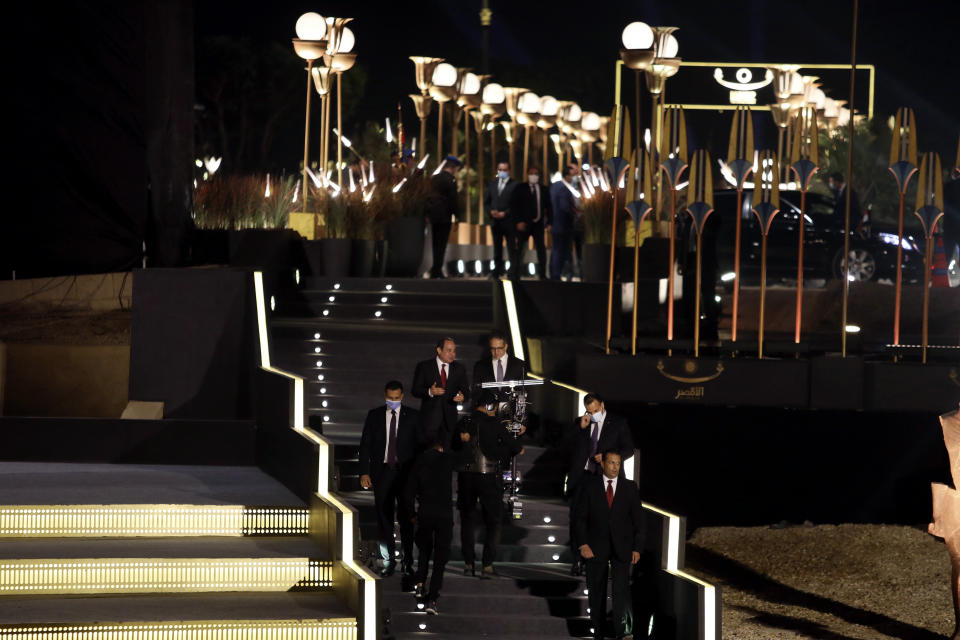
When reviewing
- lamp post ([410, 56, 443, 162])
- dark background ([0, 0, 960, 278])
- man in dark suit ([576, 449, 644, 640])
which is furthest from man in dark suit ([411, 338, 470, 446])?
lamp post ([410, 56, 443, 162])

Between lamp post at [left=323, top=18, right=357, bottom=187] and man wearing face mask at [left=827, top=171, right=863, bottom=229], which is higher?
lamp post at [left=323, top=18, right=357, bottom=187]

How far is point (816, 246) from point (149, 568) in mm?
14273

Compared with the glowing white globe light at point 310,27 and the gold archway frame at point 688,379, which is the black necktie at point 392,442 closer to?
the gold archway frame at point 688,379

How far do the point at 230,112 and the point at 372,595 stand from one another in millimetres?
40911

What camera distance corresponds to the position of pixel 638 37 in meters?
19.4

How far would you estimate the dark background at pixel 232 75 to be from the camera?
62.4ft

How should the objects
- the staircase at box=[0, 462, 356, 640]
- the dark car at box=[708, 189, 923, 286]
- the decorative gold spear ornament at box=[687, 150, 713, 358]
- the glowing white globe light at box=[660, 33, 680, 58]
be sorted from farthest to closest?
the dark car at box=[708, 189, 923, 286]
the glowing white globe light at box=[660, 33, 680, 58]
the decorative gold spear ornament at box=[687, 150, 713, 358]
the staircase at box=[0, 462, 356, 640]

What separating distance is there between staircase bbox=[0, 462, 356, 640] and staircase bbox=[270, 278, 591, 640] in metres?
0.70

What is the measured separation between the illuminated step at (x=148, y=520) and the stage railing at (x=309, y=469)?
335mm

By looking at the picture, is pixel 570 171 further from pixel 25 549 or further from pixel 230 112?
pixel 230 112

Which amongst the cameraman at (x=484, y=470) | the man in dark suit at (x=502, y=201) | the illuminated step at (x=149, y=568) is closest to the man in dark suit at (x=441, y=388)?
the cameraman at (x=484, y=470)

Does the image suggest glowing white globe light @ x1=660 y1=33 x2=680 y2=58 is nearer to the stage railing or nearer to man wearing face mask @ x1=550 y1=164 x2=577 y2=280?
man wearing face mask @ x1=550 y1=164 x2=577 y2=280

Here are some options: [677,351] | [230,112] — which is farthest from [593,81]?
[677,351]

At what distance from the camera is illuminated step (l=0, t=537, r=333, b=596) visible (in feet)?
37.2
